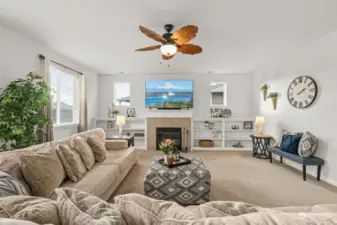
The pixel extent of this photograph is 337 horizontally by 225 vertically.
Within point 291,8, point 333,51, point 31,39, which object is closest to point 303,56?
point 333,51

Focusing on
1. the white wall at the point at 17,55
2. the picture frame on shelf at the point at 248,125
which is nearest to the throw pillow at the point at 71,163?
the white wall at the point at 17,55

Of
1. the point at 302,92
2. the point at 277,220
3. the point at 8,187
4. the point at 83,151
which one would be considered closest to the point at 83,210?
the point at 277,220

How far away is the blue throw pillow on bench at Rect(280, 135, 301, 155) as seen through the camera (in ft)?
12.5

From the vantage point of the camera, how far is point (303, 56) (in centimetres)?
398

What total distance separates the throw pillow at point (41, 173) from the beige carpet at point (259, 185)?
3.17ft

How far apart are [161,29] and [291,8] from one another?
1.81m

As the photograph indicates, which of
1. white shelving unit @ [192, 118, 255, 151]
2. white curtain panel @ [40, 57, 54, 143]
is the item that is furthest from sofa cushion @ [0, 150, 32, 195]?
white shelving unit @ [192, 118, 255, 151]

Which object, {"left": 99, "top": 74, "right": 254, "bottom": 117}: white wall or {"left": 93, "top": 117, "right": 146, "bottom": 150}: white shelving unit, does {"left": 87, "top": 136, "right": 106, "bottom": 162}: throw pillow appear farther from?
{"left": 99, "top": 74, "right": 254, "bottom": 117}: white wall

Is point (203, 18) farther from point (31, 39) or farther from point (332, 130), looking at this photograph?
point (31, 39)

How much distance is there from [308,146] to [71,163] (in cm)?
388

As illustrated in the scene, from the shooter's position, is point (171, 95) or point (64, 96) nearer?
point (64, 96)

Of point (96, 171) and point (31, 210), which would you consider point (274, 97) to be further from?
point (31, 210)

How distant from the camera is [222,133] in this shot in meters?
6.25

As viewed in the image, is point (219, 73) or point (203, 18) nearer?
point (203, 18)
